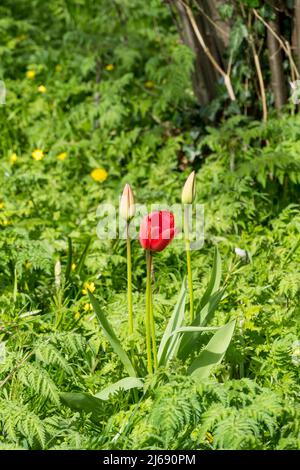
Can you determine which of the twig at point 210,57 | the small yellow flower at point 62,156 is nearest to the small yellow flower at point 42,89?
the small yellow flower at point 62,156

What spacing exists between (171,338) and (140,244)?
922mm

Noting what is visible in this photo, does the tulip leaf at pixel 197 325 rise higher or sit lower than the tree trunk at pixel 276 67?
lower

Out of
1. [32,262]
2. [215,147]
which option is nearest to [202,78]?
[215,147]

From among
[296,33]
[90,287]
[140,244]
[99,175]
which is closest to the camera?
[90,287]

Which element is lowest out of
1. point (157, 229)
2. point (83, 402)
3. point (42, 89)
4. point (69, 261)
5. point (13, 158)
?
point (83, 402)

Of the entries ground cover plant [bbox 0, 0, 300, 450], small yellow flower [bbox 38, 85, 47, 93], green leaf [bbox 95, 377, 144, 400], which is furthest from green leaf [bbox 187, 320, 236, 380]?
small yellow flower [bbox 38, 85, 47, 93]

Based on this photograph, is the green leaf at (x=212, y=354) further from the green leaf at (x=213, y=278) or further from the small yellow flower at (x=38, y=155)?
the small yellow flower at (x=38, y=155)

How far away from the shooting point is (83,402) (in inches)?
89.7

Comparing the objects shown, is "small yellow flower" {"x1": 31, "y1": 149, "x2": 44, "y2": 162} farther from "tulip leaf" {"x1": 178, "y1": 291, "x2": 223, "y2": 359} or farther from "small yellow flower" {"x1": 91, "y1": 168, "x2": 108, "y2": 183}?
"tulip leaf" {"x1": 178, "y1": 291, "x2": 223, "y2": 359}

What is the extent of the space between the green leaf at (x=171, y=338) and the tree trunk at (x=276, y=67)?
1710 mm

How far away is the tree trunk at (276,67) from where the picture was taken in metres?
3.73

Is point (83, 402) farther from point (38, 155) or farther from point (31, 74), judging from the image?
point (31, 74)

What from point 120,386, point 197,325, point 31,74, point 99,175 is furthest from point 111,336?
point 31,74

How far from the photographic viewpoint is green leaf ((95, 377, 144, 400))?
2.29 meters
